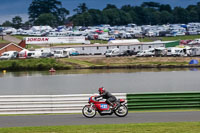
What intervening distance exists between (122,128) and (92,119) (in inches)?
132

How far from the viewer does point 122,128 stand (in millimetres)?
19047

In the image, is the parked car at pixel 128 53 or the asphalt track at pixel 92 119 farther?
the parked car at pixel 128 53

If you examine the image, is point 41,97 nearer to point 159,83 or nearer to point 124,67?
point 159,83

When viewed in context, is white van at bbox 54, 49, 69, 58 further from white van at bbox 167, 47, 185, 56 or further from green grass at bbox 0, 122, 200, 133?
green grass at bbox 0, 122, 200, 133

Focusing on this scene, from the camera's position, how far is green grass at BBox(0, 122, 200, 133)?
18500 millimetres

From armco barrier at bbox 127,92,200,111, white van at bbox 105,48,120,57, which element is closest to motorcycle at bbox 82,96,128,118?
armco barrier at bbox 127,92,200,111

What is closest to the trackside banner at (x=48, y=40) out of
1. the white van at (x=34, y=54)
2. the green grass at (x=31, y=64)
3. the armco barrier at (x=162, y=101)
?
the white van at (x=34, y=54)

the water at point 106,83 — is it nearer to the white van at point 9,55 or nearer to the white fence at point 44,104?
the white fence at point 44,104

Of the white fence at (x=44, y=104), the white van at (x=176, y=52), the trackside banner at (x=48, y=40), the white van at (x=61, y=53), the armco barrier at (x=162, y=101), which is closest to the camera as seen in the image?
the white fence at (x=44, y=104)

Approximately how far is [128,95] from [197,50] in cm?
6796

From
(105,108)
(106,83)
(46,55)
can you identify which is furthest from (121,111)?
(46,55)

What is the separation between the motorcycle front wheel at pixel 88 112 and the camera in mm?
22484

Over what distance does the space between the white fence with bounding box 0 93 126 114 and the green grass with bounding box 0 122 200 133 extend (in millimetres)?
4609

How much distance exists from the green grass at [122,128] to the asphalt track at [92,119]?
1.16 metres
